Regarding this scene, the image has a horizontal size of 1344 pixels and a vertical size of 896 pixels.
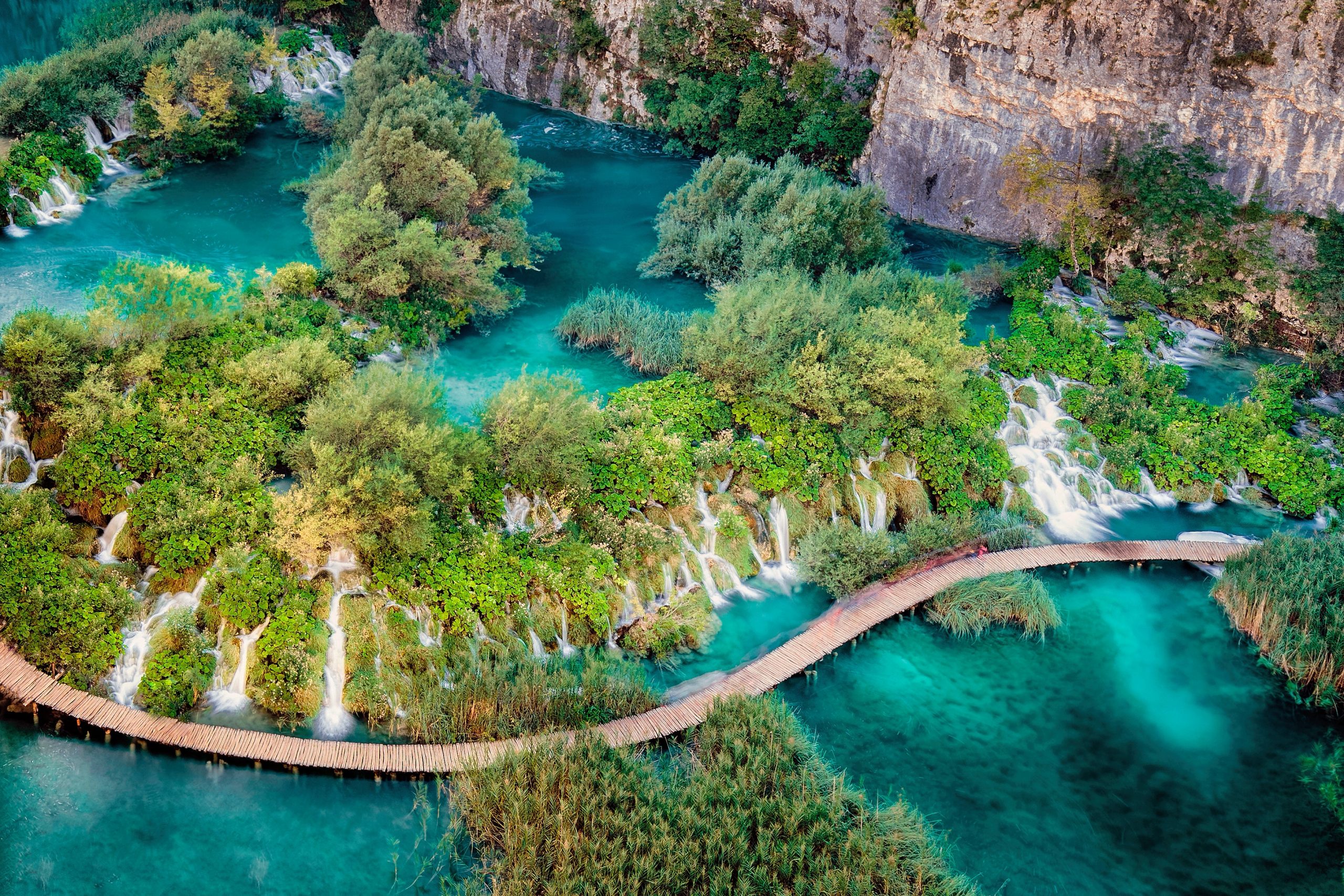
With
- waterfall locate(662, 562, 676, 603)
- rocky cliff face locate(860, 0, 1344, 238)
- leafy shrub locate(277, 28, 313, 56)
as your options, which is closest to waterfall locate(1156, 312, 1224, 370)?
rocky cliff face locate(860, 0, 1344, 238)

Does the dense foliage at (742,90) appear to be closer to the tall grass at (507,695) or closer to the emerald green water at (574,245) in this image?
the emerald green water at (574,245)

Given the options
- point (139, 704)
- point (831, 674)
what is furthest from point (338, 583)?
point (831, 674)

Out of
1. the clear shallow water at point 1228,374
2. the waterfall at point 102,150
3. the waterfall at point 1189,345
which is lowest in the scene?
the clear shallow water at point 1228,374

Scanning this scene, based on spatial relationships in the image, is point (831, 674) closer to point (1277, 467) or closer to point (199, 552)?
point (199, 552)

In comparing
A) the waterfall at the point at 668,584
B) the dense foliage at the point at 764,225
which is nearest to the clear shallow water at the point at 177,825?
the waterfall at the point at 668,584

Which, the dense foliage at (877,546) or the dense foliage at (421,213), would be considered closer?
the dense foliage at (877,546)

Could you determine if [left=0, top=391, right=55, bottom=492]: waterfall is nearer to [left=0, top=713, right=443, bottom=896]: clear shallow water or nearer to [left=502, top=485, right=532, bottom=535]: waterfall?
[left=0, top=713, right=443, bottom=896]: clear shallow water

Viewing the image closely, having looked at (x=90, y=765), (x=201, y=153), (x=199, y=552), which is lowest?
(x=90, y=765)
